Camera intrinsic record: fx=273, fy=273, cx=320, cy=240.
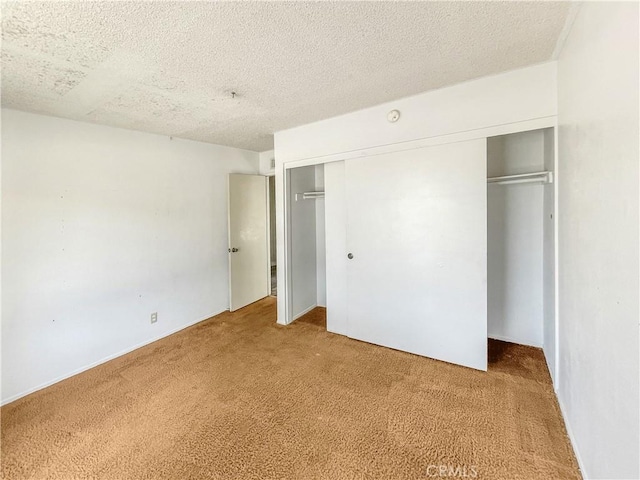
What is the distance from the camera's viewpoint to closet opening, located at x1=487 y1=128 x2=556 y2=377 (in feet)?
8.65

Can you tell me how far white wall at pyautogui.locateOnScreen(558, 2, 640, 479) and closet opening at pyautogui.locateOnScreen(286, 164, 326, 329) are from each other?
2.44m

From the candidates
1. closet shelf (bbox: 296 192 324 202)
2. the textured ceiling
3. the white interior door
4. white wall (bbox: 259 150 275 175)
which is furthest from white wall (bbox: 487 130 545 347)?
the white interior door

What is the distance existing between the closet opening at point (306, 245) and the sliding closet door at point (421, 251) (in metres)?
0.87

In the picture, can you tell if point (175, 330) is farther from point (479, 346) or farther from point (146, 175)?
point (479, 346)

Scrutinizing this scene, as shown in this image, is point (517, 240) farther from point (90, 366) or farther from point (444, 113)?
point (90, 366)

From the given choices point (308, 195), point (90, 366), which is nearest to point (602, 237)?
point (308, 195)

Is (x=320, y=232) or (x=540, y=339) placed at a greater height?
(x=320, y=232)

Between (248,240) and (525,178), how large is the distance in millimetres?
3459

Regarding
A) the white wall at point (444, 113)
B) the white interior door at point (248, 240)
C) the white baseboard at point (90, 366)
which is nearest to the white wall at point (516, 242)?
the white wall at point (444, 113)

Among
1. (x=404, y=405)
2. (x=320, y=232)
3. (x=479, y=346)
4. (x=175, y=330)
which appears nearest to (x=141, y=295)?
(x=175, y=330)

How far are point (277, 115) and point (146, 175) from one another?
1658 millimetres

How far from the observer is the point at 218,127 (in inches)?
121

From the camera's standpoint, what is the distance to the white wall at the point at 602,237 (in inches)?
37.0

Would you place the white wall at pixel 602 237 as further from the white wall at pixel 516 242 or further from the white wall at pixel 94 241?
the white wall at pixel 94 241
